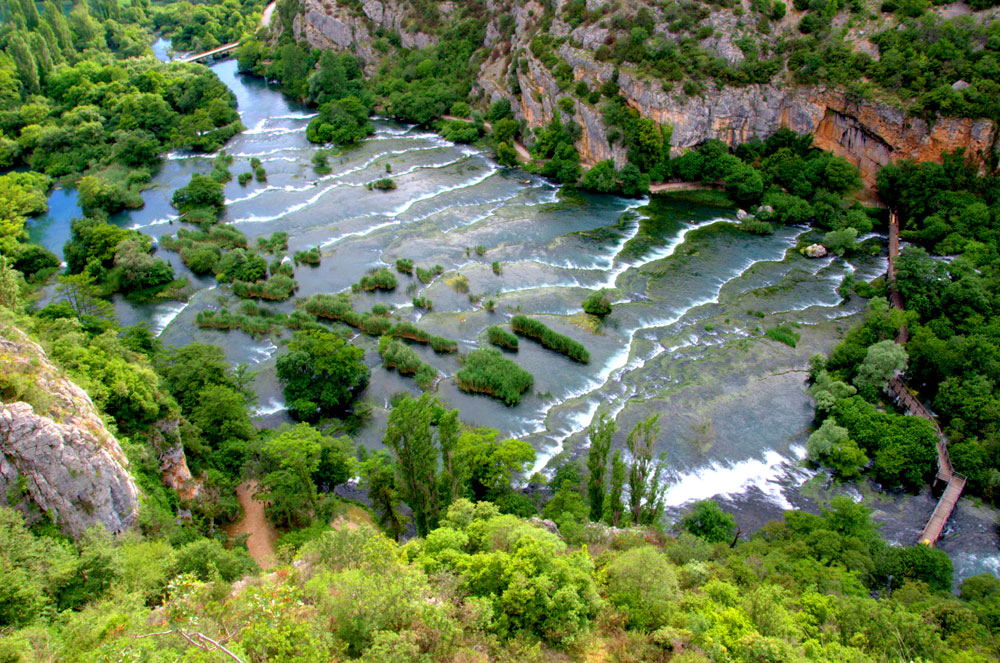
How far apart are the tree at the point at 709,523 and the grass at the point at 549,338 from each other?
1597cm

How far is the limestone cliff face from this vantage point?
20.5 m

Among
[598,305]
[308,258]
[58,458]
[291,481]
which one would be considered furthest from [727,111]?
[58,458]

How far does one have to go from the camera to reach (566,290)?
53.1 metres

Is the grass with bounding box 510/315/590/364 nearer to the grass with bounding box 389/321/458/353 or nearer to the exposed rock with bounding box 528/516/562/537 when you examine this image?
the grass with bounding box 389/321/458/353

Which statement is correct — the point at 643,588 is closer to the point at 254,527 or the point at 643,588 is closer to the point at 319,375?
the point at 254,527

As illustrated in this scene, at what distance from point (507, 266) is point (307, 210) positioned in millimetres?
24413

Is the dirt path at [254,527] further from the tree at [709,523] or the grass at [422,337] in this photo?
the tree at [709,523]

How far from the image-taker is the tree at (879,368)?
131 feet

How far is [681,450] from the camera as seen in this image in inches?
1479

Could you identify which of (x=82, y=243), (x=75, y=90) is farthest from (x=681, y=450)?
(x=75, y=90)

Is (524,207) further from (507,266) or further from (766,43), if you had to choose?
(766,43)

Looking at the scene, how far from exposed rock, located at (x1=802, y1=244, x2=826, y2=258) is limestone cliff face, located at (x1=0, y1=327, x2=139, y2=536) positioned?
56474 millimetres

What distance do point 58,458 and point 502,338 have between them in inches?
1164

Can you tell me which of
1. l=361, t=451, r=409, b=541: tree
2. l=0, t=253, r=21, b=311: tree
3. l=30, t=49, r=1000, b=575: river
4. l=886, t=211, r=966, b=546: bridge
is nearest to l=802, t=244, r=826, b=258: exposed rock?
l=30, t=49, r=1000, b=575: river
